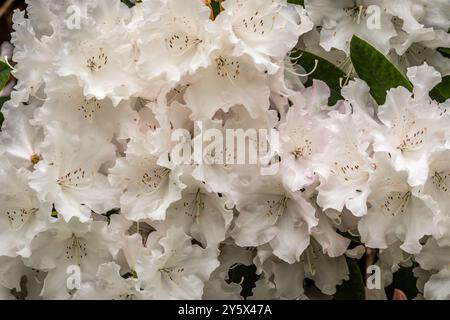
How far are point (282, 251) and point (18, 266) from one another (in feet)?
1.22

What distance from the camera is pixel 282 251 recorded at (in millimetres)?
1223

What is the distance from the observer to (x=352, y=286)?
1.38 m

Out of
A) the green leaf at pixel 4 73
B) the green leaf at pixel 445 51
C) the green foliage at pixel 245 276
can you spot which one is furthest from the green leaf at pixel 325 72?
the green leaf at pixel 4 73

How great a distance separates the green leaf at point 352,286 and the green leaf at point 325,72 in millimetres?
253

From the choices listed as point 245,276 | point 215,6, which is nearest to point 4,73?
point 215,6

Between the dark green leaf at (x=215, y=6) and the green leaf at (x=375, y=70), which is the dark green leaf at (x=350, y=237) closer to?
the green leaf at (x=375, y=70)

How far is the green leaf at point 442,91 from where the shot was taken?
4.58ft

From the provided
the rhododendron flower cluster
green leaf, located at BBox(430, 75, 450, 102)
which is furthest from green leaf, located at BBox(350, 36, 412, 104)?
green leaf, located at BBox(430, 75, 450, 102)

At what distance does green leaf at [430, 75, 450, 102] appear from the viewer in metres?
1.40

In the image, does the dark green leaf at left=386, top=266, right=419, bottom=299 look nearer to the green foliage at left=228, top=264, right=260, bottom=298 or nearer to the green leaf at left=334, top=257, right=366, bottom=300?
the green leaf at left=334, top=257, right=366, bottom=300

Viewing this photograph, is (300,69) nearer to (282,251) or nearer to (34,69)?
(282,251)

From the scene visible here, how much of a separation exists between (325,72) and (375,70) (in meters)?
0.10

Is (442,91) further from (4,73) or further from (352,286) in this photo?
(4,73)

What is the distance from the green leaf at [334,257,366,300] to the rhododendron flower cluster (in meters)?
0.10
